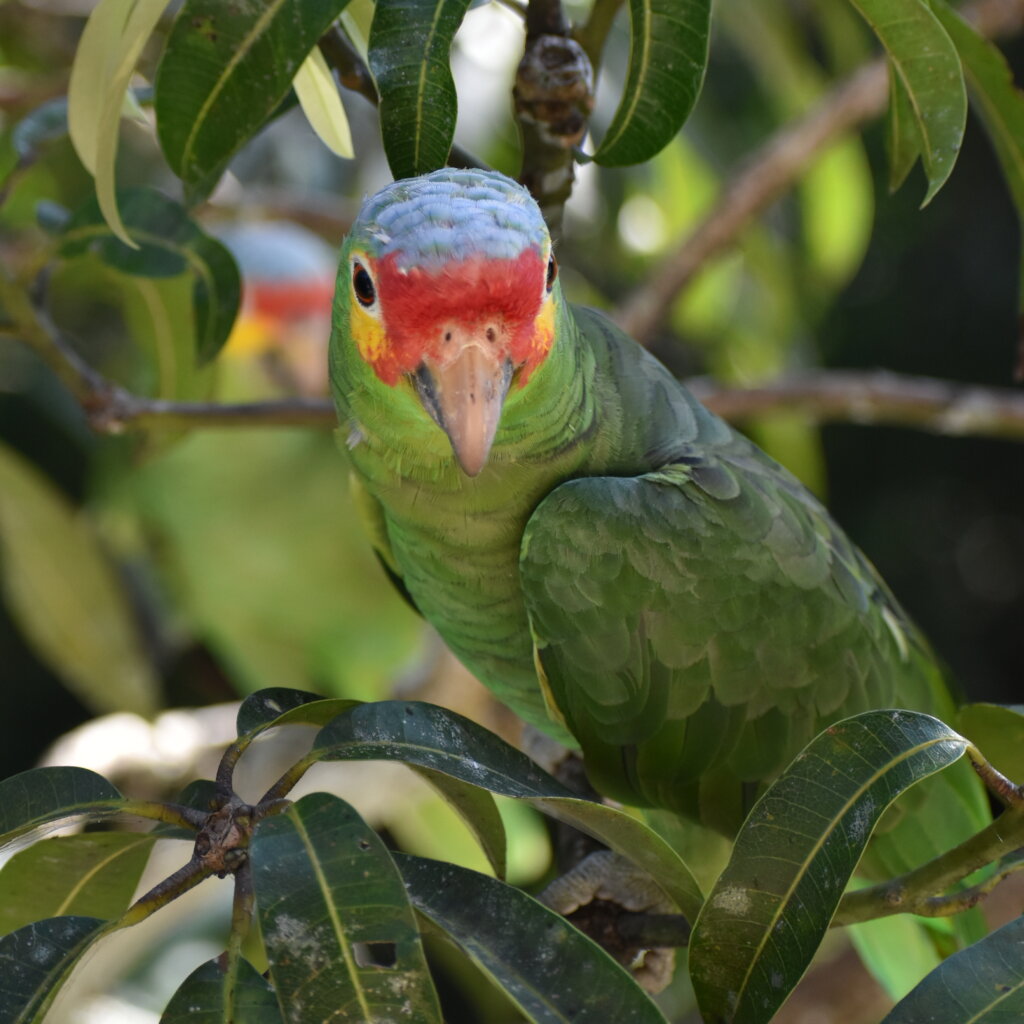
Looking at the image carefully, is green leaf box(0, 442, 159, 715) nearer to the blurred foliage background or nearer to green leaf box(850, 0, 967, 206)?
the blurred foliage background

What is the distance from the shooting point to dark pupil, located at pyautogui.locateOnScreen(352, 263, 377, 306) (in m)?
0.63

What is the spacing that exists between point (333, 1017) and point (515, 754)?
0.55ft

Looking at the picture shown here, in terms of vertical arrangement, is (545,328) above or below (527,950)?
above

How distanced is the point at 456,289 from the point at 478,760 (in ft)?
0.78

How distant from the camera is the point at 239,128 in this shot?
604 millimetres

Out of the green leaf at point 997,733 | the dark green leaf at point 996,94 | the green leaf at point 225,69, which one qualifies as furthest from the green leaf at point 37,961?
the dark green leaf at point 996,94

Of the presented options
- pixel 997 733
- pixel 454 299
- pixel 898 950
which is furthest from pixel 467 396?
pixel 898 950

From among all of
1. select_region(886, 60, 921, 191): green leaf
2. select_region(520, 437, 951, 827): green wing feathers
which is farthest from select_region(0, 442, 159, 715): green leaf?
select_region(886, 60, 921, 191): green leaf

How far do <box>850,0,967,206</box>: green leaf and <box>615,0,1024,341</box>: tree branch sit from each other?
30.4 inches

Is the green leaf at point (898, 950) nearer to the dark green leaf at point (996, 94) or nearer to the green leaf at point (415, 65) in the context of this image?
the dark green leaf at point (996, 94)

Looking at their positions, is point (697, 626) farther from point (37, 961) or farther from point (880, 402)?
point (880, 402)

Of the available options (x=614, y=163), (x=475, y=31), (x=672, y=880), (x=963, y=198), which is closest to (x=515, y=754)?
(x=672, y=880)

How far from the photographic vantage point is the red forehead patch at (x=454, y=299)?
0.59 metres

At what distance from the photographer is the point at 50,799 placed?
1.78 feet
